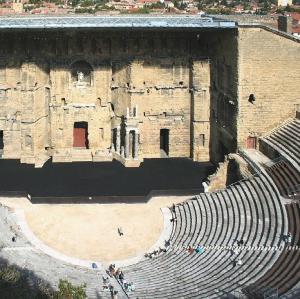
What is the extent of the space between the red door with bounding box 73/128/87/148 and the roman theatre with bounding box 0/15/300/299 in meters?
0.09

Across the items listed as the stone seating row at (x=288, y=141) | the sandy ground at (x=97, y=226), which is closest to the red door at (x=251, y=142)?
the stone seating row at (x=288, y=141)

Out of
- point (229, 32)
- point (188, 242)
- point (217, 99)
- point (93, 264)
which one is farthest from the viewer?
point (217, 99)

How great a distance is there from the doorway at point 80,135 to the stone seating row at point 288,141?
12625mm

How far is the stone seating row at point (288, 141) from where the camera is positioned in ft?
93.1

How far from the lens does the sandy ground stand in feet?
85.0

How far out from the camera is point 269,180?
2788cm

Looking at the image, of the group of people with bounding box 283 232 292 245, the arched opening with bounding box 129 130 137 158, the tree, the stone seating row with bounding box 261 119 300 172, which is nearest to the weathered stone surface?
the arched opening with bounding box 129 130 137 158

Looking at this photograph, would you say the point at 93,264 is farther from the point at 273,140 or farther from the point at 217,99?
the point at 217,99

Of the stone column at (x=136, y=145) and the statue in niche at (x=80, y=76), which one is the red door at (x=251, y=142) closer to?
the stone column at (x=136, y=145)

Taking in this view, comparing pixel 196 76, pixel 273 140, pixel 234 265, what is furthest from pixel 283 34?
pixel 234 265

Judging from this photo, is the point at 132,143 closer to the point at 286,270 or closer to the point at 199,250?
the point at 199,250

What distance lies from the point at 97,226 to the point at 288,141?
10.2 m

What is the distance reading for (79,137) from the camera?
128 feet

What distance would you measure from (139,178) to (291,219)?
37.6ft
